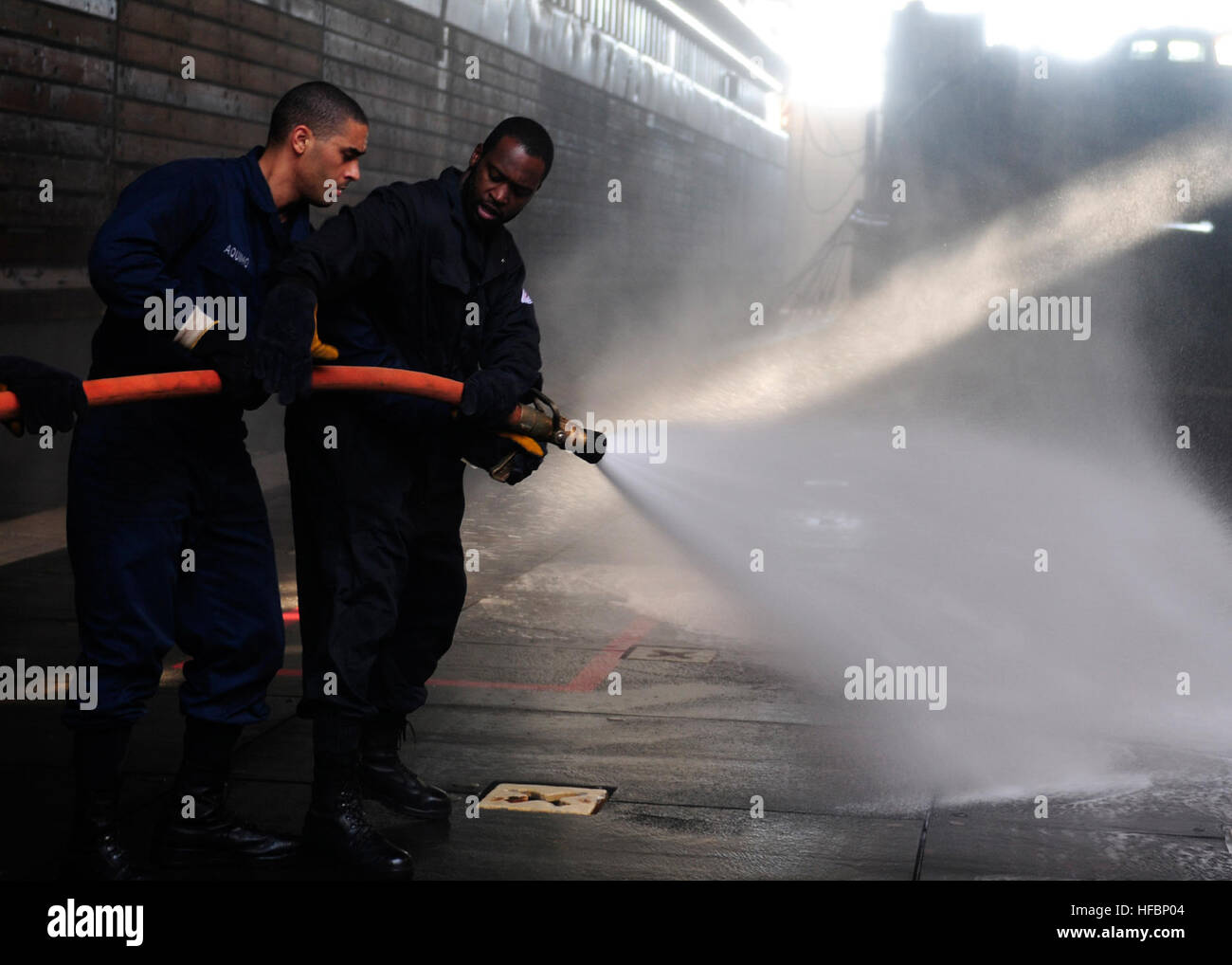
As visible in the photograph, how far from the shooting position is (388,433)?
3.78 metres

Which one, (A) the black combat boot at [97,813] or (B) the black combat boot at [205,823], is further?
(B) the black combat boot at [205,823]

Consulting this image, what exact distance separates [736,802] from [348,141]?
2.13 metres

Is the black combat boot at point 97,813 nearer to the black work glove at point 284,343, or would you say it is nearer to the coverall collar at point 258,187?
the black work glove at point 284,343

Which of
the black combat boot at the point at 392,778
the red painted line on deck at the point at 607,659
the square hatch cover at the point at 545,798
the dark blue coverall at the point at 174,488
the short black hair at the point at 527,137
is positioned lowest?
the square hatch cover at the point at 545,798

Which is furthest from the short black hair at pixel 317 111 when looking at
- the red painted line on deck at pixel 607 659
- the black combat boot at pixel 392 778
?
the red painted line on deck at pixel 607 659

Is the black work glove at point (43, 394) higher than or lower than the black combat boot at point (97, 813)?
higher

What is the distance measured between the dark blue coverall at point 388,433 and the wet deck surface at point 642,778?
548mm

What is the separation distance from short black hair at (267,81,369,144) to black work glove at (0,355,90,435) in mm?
868

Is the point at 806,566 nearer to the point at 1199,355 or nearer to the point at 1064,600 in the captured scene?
the point at 1064,600

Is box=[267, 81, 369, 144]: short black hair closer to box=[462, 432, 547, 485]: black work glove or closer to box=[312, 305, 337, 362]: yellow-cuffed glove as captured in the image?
box=[312, 305, 337, 362]: yellow-cuffed glove

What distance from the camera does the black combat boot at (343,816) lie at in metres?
3.52

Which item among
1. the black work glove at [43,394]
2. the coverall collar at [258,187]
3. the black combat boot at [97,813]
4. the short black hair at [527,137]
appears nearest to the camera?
the black work glove at [43,394]

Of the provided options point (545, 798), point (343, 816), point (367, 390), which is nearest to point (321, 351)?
point (367, 390)

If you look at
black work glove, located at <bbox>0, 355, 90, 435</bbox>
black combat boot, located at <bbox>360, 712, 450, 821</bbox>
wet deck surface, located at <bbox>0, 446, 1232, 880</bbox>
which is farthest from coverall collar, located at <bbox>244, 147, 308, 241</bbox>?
wet deck surface, located at <bbox>0, 446, 1232, 880</bbox>
